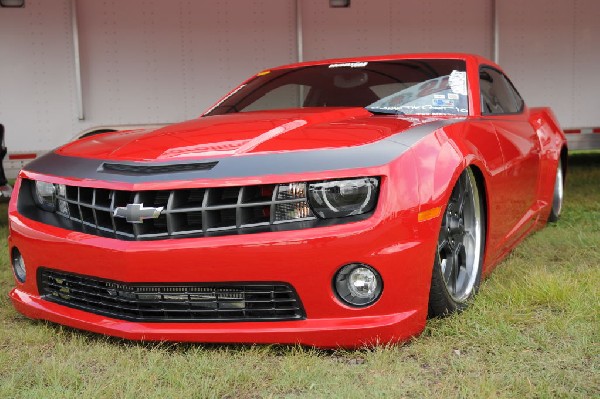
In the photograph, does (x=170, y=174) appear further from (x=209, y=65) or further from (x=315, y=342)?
(x=209, y=65)

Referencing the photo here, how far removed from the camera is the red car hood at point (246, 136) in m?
2.71

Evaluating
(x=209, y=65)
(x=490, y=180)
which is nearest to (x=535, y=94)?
(x=209, y=65)

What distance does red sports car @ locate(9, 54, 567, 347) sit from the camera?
8.26 feet

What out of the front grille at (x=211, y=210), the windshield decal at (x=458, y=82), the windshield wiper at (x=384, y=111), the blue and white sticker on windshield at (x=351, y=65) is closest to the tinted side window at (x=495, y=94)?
the windshield decal at (x=458, y=82)

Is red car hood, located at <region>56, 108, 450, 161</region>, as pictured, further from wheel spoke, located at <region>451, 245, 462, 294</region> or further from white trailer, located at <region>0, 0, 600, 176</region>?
white trailer, located at <region>0, 0, 600, 176</region>

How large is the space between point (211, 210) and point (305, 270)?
1.32 ft

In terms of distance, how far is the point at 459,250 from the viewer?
3.14m

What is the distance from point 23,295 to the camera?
3.11m

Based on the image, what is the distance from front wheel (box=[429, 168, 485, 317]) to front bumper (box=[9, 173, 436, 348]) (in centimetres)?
19

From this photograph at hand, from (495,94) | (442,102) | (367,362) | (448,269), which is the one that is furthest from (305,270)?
(495,94)

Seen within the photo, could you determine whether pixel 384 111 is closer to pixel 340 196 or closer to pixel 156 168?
pixel 340 196

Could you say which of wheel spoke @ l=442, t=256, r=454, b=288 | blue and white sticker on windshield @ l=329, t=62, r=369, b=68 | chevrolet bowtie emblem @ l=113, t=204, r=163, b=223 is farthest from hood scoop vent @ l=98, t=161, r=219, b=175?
blue and white sticker on windshield @ l=329, t=62, r=369, b=68

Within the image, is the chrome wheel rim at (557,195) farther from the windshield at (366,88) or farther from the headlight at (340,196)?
the headlight at (340,196)

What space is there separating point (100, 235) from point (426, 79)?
1928 mm
